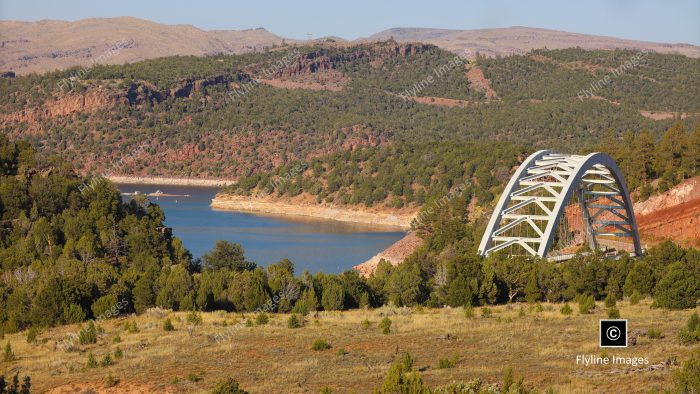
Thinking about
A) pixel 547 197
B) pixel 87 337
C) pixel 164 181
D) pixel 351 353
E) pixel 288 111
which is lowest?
pixel 164 181

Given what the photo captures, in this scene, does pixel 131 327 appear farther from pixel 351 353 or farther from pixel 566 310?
pixel 566 310

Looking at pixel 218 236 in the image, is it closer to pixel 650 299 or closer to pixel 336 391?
pixel 650 299

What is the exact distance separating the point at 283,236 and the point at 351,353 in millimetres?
61770

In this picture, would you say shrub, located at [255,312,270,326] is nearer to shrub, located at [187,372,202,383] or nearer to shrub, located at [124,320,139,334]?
shrub, located at [124,320,139,334]

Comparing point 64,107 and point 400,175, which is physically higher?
point 64,107

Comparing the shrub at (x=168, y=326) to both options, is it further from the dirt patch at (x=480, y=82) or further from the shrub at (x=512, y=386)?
the dirt patch at (x=480, y=82)

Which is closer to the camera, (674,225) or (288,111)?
(674,225)

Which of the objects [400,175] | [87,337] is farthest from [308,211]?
[87,337]

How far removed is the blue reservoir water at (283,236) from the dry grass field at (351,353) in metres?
35.3

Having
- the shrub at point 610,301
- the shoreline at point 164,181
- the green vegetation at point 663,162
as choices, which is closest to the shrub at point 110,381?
the shrub at point 610,301

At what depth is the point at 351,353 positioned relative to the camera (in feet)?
78.4

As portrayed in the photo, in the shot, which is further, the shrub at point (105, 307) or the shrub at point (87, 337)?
the shrub at point (105, 307)

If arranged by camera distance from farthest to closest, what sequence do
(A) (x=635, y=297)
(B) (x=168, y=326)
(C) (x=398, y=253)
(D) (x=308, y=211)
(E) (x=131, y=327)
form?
(D) (x=308, y=211) < (C) (x=398, y=253) < (A) (x=635, y=297) < (E) (x=131, y=327) < (B) (x=168, y=326)

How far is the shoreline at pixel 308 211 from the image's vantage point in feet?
315
